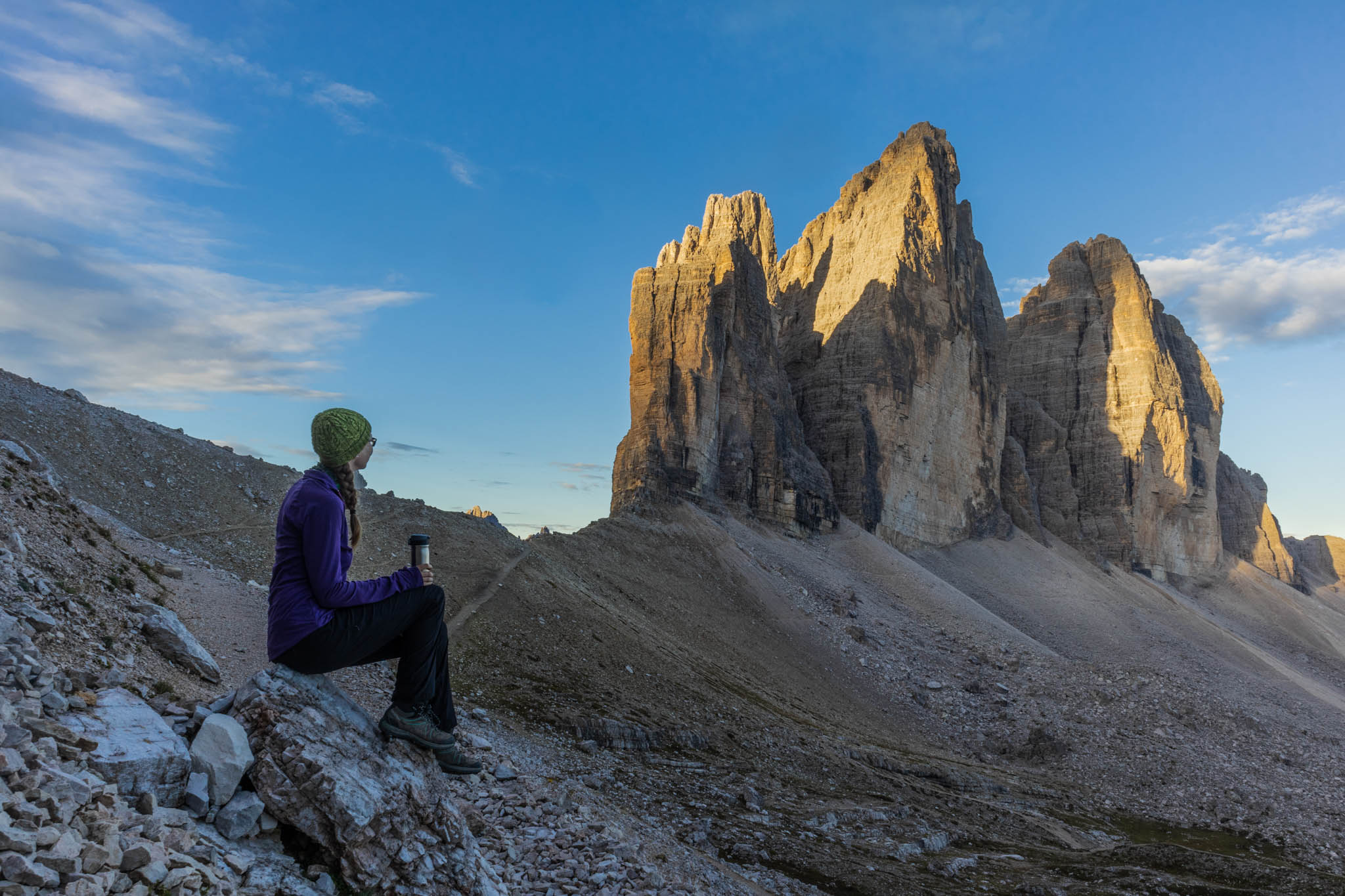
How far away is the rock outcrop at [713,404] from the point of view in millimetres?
48281

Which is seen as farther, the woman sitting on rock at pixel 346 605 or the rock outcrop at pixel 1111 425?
the rock outcrop at pixel 1111 425

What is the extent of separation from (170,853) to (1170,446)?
9257cm

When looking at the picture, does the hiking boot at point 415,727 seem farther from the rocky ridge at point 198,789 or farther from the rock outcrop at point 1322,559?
the rock outcrop at point 1322,559

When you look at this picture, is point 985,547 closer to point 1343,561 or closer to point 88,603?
point 88,603

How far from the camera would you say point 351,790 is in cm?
596

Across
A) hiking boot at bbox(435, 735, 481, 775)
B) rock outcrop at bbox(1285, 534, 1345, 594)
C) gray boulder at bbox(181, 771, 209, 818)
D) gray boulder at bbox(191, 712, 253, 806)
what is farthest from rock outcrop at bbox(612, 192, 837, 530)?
rock outcrop at bbox(1285, 534, 1345, 594)

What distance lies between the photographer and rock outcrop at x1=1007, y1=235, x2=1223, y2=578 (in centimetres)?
8031

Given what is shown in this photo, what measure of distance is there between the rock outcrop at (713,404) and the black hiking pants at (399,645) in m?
37.9

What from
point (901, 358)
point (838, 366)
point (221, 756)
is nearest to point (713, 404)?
point (838, 366)

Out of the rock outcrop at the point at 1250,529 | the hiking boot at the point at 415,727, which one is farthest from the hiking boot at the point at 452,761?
→ the rock outcrop at the point at 1250,529

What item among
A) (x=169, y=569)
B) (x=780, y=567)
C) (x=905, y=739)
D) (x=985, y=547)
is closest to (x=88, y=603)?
(x=169, y=569)

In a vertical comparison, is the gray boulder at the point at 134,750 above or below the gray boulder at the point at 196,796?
above

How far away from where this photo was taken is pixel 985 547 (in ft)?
222

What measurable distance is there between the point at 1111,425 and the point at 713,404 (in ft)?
168
